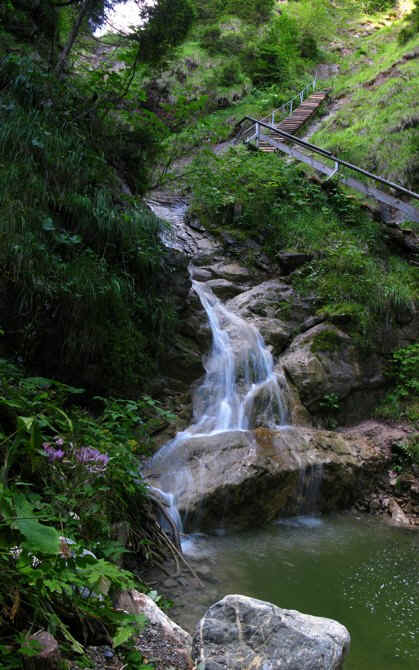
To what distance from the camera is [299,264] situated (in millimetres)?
9586

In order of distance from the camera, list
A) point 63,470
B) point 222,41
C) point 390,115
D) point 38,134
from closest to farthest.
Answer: point 63,470, point 38,134, point 390,115, point 222,41

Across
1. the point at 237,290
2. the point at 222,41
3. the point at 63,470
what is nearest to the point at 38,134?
the point at 63,470

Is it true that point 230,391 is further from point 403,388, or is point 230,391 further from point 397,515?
point 403,388

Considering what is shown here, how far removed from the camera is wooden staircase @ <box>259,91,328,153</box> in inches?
→ 672

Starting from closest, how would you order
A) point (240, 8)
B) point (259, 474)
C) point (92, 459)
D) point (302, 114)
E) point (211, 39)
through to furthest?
point (92, 459) < point (259, 474) < point (302, 114) < point (211, 39) < point (240, 8)

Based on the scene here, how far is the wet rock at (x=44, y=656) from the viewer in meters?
1.26

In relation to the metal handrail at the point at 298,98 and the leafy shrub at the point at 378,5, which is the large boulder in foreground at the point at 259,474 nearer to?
the metal handrail at the point at 298,98

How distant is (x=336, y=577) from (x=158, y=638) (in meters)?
2.66

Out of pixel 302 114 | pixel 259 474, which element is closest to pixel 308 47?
pixel 302 114

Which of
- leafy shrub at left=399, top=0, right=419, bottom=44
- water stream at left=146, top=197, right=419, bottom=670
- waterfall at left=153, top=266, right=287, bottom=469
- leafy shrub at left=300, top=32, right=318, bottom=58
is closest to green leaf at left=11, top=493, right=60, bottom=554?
water stream at left=146, top=197, right=419, bottom=670

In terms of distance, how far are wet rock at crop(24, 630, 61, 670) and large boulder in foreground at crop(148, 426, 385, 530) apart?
12.2ft

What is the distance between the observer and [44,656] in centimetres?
128

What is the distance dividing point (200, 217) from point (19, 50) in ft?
18.8

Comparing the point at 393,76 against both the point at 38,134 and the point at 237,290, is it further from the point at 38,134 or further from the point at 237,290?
the point at 38,134
